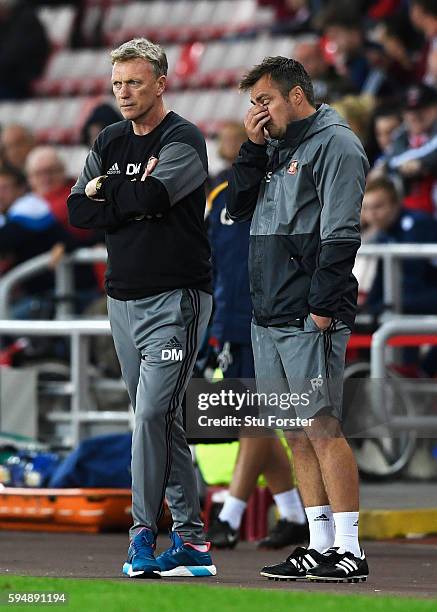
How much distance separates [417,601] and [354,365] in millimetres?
4936

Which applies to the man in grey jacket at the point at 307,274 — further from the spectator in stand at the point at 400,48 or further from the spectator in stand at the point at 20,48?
the spectator in stand at the point at 20,48

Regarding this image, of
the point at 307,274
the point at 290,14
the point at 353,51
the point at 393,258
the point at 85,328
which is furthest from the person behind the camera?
the point at 290,14

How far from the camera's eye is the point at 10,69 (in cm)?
2123

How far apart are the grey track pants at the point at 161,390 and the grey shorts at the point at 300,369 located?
31 cm

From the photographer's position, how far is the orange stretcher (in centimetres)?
1018

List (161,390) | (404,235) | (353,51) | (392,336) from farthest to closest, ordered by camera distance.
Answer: (353,51) < (404,235) < (392,336) < (161,390)

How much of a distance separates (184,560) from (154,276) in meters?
1.23

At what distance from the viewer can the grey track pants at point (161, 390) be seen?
292 inches

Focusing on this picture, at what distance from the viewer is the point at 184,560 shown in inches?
297

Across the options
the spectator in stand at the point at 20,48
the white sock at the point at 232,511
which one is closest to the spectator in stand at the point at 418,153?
the white sock at the point at 232,511

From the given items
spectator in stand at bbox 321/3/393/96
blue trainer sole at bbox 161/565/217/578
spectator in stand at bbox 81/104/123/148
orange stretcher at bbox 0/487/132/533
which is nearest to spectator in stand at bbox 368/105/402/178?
spectator in stand at bbox 321/3/393/96

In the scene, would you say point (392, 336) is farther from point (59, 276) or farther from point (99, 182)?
point (99, 182)

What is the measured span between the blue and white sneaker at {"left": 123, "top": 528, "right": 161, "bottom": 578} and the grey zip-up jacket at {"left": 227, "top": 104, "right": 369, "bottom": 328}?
1.03 m

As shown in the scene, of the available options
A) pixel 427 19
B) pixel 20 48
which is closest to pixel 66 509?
pixel 427 19
